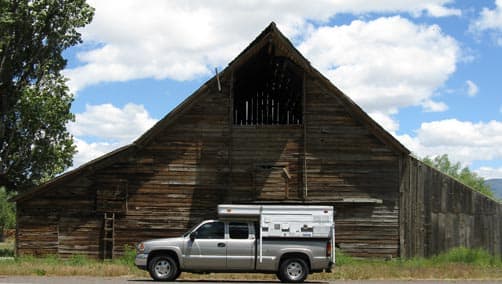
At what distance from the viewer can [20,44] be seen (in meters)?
36.0

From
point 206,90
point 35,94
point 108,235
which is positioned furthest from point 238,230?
point 35,94

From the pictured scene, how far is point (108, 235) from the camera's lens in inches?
1095

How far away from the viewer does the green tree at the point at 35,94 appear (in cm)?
3566

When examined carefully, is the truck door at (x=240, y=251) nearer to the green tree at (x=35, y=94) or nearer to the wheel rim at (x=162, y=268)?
the wheel rim at (x=162, y=268)

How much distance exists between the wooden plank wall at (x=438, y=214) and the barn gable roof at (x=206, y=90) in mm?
1520

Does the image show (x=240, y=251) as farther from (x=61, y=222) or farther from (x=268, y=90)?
(x=268, y=90)

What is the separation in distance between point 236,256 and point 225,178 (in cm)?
833

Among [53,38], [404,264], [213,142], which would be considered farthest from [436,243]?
[53,38]

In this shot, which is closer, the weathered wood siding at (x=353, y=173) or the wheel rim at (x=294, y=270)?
the wheel rim at (x=294, y=270)

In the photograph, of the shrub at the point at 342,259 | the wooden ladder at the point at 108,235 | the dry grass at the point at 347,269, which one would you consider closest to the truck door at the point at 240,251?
the dry grass at the point at 347,269

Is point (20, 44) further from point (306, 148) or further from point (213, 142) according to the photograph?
point (306, 148)

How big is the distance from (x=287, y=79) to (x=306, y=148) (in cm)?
447

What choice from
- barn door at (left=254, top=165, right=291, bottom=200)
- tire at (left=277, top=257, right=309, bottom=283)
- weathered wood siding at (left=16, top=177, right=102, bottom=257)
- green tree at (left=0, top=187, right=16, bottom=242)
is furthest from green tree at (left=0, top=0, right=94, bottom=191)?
green tree at (left=0, top=187, right=16, bottom=242)

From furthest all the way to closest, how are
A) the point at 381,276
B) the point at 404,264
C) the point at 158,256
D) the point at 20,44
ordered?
the point at 20,44, the point at 404,264, the point at 381,276, the point at 158,256
